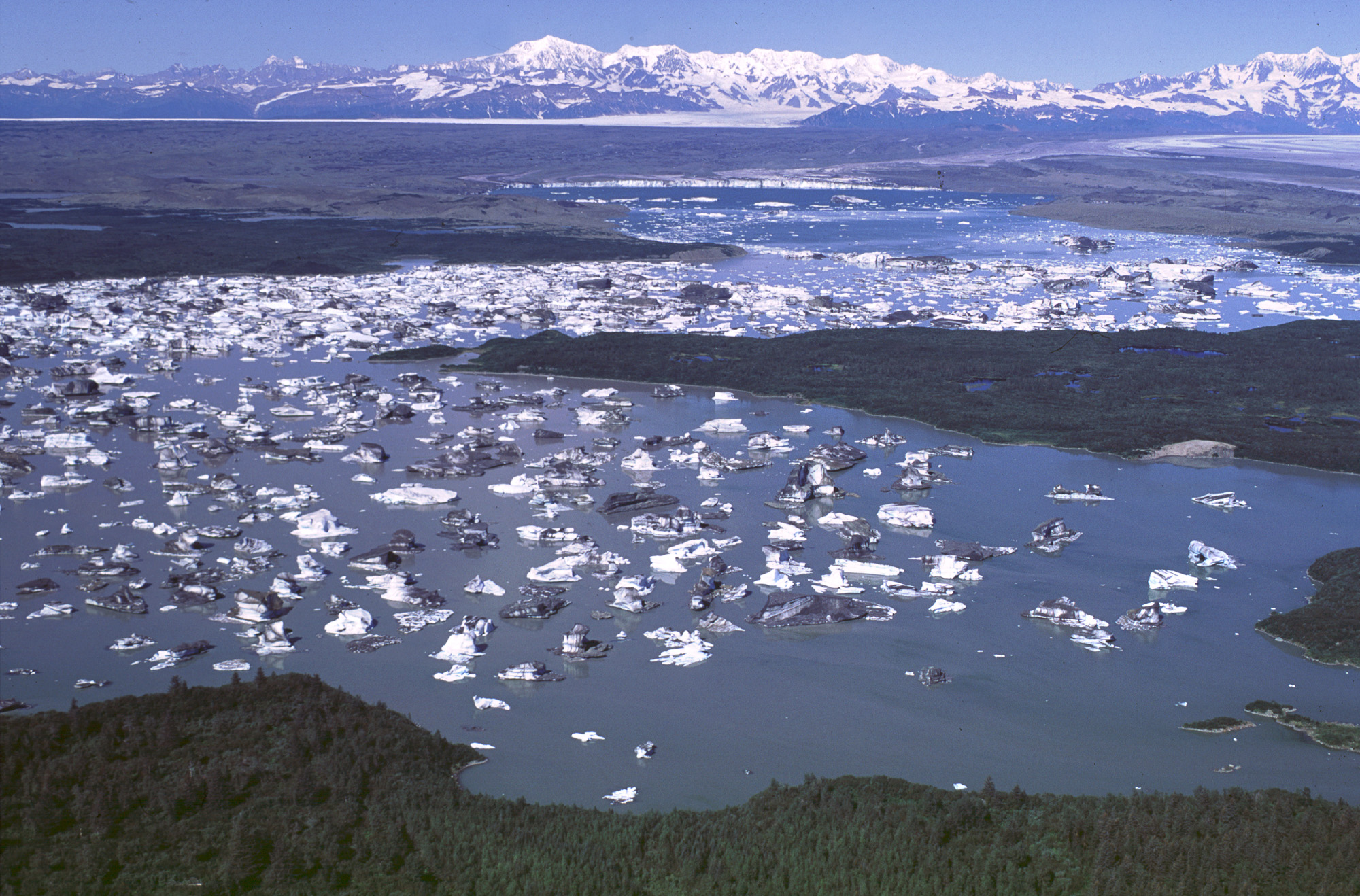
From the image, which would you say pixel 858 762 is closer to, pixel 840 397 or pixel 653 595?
pixel 653 595

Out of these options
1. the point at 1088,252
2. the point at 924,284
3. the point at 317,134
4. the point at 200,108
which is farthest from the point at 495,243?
the point at 200,108

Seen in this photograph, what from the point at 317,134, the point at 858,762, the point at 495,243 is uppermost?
the point at 317,134

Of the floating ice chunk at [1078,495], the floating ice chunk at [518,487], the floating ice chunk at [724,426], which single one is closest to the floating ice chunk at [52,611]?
the floating ice chunk at [518,487]

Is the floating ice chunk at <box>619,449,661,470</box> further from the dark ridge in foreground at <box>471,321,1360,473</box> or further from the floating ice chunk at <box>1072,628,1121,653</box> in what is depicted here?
the floating ice chunk at <box>1072,628,1121,653</box>

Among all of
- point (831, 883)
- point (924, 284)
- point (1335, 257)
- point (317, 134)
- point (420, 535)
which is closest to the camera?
point (831, 883)

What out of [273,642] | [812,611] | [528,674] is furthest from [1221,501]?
[273,642]

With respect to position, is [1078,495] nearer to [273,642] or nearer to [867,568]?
[867,568]
